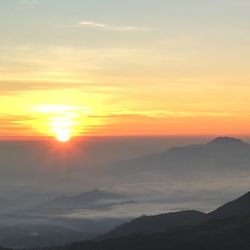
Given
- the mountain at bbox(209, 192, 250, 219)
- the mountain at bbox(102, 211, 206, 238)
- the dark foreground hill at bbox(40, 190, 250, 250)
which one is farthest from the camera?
the mountain at bbox(102, 211, 206, 238)

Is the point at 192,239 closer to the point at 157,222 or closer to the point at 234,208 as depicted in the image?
the point at 234,208

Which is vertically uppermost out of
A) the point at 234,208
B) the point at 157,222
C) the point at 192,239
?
the point at 157,222

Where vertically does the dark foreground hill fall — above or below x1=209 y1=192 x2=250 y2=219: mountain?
below

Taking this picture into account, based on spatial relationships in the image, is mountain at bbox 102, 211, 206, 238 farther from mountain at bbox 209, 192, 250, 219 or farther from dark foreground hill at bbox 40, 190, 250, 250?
dark foreground hill at bbox 40, 190, 250, 250

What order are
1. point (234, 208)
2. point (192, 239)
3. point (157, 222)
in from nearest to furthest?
point (192, 239)
point (234, 208)
point (157, 222)

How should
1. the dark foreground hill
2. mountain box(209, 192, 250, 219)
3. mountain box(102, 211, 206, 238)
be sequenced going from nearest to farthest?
1. the dark foreground hill
2. mountain box(209, 192, 250, 219)
3. mountain box(102, 211, 206, 238)

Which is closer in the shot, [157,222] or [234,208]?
[234,208]

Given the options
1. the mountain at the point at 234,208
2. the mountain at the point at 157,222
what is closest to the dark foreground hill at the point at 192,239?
the mountain at the point at 234,208

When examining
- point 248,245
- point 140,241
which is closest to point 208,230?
point 140,241

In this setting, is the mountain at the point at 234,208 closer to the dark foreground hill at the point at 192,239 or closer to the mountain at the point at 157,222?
the mountain at the point at 157,222

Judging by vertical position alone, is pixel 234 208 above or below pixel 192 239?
above

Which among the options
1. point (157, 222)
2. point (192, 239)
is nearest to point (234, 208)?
point (157, 222)

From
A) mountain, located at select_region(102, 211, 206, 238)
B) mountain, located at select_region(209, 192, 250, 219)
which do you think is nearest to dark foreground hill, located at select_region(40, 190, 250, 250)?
mountain, located at select_region(209, 192, 250, 219)

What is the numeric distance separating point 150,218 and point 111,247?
73559 mm
